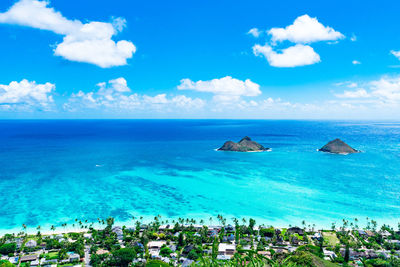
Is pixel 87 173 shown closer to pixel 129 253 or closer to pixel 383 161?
pixel 129 253

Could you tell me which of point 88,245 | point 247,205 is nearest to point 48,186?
point 88,245

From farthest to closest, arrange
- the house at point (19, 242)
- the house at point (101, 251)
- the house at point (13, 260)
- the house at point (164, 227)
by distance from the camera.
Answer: the house at point (164, 227) < the house at point (19, 242) < the house at point (101, 251) < the house at point (13, 260)

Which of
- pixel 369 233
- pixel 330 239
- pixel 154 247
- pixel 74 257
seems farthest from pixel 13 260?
pixel 369 233

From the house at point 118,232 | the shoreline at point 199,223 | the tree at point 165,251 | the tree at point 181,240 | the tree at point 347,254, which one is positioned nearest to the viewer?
the tree at point 347,254

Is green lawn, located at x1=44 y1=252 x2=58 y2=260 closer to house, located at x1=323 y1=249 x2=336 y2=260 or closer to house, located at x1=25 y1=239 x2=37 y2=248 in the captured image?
house, located at x1=25 y1=239 x2=37 y2=248

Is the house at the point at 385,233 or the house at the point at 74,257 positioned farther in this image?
the house at the point at 385,233

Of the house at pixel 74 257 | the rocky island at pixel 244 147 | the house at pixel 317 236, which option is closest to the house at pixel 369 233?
the house at pixel 317 236

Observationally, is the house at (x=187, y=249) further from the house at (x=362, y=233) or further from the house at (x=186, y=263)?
the house at (x=362, y=233)
